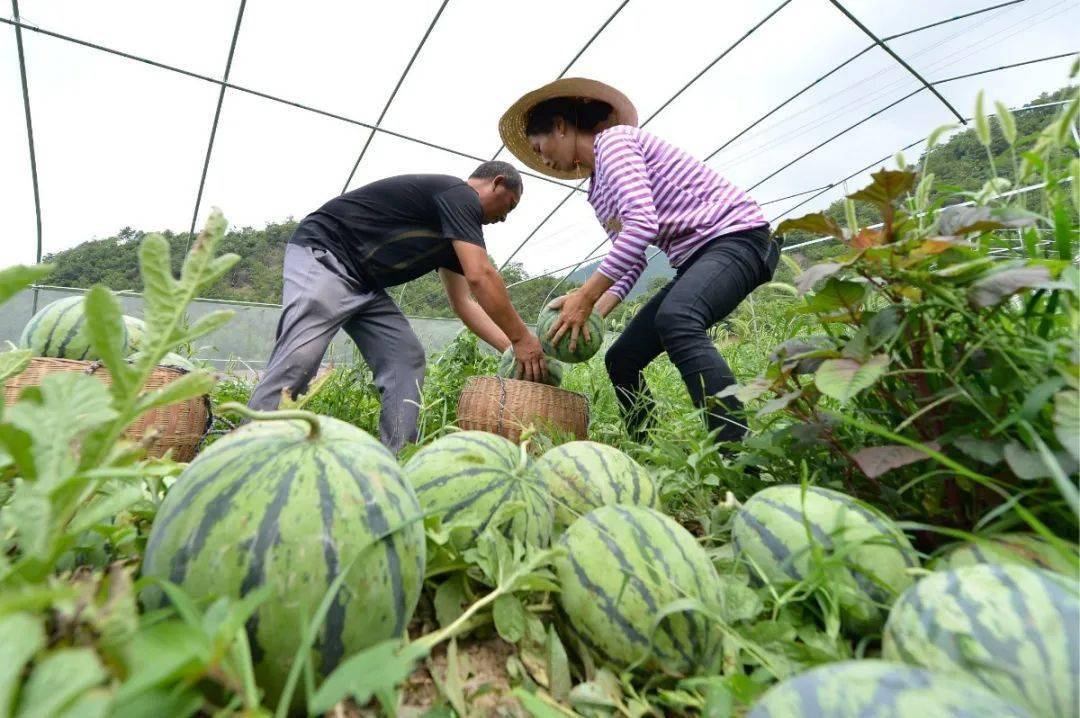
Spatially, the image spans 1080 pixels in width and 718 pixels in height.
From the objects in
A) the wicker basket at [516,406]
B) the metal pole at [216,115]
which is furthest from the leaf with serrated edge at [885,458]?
the metal pole at [216,115]

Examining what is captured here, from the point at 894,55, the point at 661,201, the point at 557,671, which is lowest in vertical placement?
the point at 557,671

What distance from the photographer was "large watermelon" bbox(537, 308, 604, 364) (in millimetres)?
3209

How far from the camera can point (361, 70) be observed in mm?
8078

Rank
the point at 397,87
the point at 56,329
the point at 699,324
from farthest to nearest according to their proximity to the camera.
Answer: the point at 397,87 < the point at 56,329 < the point at 699,324

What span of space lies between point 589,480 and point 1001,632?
2.27 ft

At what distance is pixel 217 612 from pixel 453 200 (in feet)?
10.9

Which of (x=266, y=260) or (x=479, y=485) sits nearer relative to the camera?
(x=479, y=485)

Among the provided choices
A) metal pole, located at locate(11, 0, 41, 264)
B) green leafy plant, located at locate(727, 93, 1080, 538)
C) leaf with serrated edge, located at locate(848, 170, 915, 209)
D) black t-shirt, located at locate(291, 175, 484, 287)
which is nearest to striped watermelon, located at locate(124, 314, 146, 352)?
black t-shirt, located at locate(291, 175, 484, 287)

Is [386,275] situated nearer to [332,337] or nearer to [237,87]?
[332,337]

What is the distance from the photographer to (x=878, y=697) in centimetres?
45

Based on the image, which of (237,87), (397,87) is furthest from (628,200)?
(237,87)

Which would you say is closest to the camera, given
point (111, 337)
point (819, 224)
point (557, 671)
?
point (111, 337)

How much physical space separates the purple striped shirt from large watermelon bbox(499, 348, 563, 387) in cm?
85

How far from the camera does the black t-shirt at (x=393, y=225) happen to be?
3.56m
